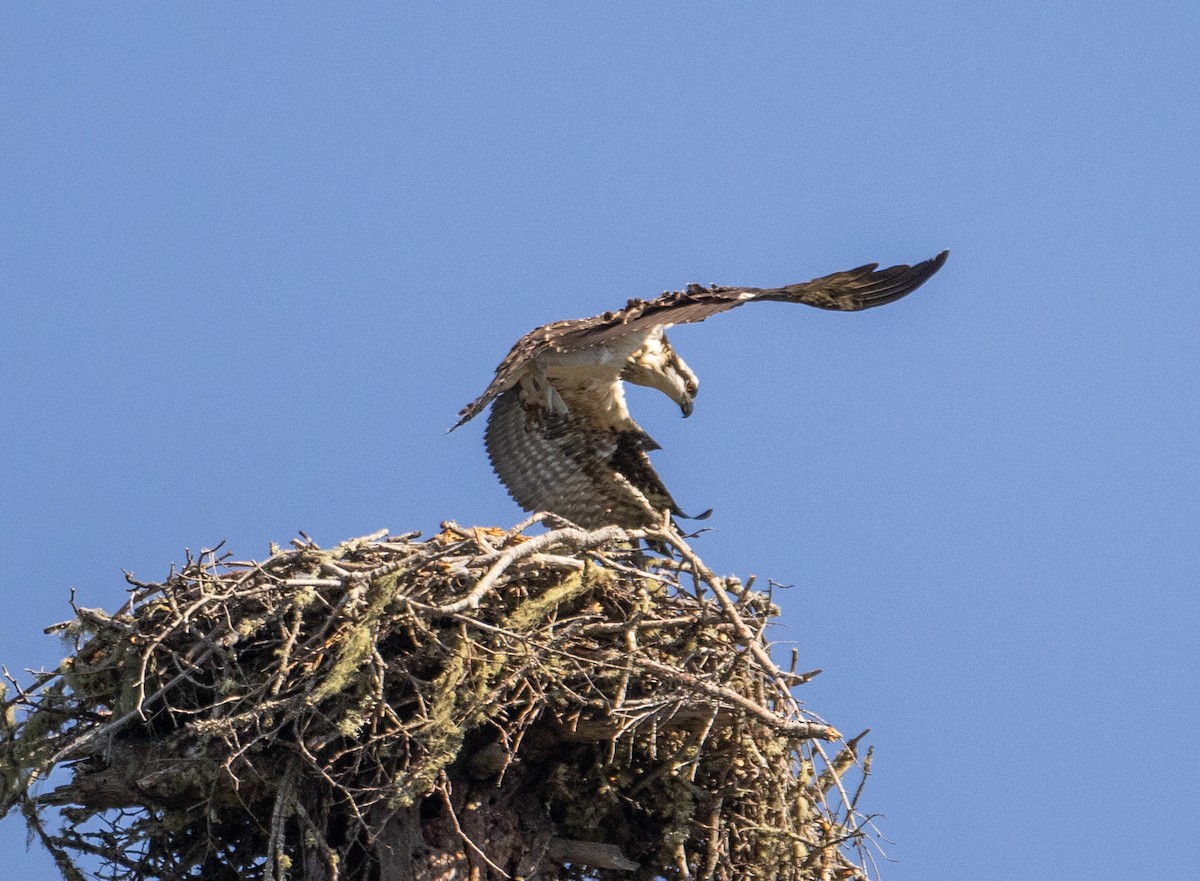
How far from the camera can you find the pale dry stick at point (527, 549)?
5133 millimetres

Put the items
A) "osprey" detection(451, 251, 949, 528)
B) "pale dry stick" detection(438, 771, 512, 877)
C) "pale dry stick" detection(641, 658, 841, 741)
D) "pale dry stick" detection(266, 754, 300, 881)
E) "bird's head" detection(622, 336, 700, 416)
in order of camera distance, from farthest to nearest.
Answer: "bird's head" detection(622, 336, 700, 416)
"osprey" detection(451, 251, 949, 528)
"pale dry stick" detection(438, 771, 512, 877)
"pale dry stick" detection(641, 658, 841, 741)
"pale dry stick" detection(266, 754, 300, 881)

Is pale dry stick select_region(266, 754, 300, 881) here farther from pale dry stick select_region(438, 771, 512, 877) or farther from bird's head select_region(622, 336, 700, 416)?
bird's head select_region(622, 336, 700, 416)

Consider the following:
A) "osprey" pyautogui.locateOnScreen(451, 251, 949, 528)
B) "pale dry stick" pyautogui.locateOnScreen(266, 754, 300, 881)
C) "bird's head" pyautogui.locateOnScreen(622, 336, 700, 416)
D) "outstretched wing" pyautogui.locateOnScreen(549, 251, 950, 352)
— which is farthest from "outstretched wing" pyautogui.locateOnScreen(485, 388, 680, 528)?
"pale dry stick" pyautogui.locateOnScreen(266, 754, 300, 881)

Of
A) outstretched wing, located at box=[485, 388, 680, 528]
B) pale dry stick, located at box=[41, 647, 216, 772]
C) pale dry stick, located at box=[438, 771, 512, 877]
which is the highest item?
outstretched wing, located at box=[485, 388, 680, 528]

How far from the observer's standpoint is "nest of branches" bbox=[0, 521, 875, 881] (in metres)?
5.25

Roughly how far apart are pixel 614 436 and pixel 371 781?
2.81 m

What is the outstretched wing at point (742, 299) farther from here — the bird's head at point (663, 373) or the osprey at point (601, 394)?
the bird's head at point (663, 373)

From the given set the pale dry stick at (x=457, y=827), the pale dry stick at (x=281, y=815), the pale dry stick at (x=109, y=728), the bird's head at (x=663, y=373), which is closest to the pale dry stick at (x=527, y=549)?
the pale dry stick at (x=457, y=827)

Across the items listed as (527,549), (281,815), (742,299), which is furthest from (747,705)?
(742,299)

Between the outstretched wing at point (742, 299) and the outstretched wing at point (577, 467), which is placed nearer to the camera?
the outstretched wing at point (742, 299)

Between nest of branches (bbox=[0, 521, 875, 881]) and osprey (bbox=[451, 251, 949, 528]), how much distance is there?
128 cm

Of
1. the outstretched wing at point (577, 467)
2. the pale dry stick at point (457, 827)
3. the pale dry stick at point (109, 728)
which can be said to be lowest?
the pale dry stick at point (457, 827)

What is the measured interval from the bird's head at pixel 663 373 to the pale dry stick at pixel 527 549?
1.81 m

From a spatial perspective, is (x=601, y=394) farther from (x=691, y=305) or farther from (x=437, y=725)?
(x=437, y=725)
